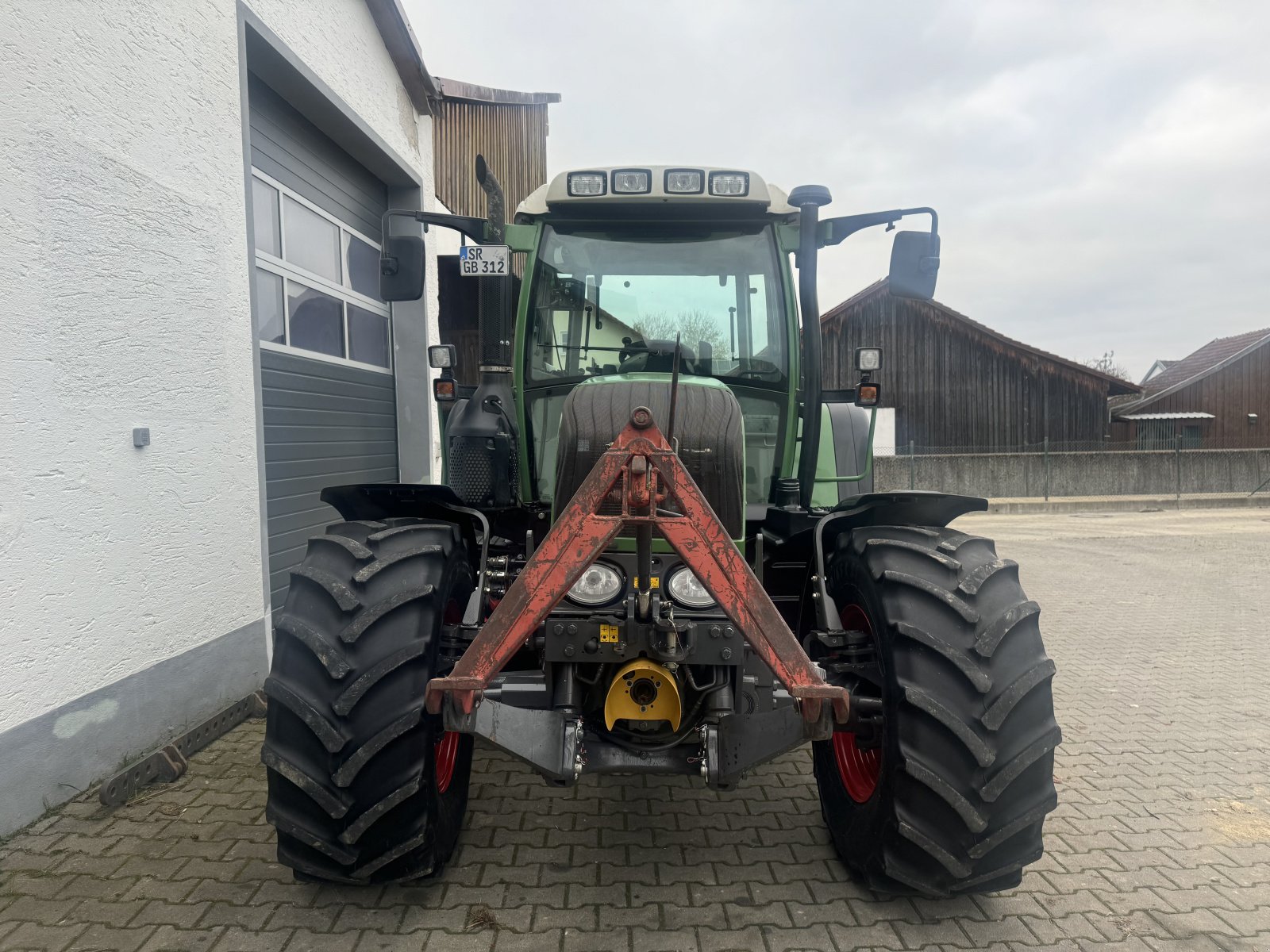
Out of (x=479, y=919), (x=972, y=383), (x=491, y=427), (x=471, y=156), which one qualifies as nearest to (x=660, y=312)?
(x=491, y=427)

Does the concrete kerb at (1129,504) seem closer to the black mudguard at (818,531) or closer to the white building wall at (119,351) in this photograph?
the black mudguard at (818,531)

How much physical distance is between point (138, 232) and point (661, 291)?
8.31ft

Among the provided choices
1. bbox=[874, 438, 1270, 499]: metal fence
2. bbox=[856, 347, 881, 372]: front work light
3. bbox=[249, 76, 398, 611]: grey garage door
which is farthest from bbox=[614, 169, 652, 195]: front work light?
bbox=[874, 438, 1270, 499]: metal fence

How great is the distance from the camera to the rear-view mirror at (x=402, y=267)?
362cm

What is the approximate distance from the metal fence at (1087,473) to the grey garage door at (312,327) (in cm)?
1481

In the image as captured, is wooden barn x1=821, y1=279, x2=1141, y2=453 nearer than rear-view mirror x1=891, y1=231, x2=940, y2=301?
No

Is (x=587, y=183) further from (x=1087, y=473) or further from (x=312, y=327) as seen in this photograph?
(x=1087, y=473)

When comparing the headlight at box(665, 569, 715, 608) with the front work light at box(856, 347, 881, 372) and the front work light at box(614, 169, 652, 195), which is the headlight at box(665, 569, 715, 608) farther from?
the front work light at box(856, 347, 881, 372)

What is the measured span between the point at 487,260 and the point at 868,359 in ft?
5.77

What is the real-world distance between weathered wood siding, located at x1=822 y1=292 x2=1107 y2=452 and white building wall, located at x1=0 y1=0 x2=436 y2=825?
2193cm

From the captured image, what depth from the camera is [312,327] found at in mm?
6254

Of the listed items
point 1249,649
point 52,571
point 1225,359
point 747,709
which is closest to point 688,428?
point 747,709

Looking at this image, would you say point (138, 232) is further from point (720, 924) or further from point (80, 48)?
point (720, 924)

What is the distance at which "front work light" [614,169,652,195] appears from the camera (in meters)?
3.14
